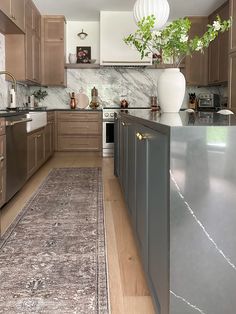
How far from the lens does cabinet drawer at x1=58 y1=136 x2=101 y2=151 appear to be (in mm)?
6449

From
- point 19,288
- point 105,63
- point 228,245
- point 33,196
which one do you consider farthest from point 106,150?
point 228,245

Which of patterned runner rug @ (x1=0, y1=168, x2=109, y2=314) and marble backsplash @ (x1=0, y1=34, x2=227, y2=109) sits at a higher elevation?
marble backsplash @ (x1=0, y1=34, x2=227, y2=109)

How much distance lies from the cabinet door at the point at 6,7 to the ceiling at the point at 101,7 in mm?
1577

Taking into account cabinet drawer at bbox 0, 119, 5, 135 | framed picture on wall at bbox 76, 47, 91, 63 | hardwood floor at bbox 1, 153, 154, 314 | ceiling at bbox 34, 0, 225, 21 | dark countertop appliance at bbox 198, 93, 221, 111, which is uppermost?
ceiling at bbox 34, 0, 225, 21

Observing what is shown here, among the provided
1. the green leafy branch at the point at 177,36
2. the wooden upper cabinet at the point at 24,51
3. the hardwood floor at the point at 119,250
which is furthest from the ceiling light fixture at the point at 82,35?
the green leafy branch at the point at 177,36

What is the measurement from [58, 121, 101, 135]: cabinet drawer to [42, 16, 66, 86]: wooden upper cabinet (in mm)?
747

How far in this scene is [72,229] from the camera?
99.3 inches

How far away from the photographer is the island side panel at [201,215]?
1023 millimetres

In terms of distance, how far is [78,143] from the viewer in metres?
6.46

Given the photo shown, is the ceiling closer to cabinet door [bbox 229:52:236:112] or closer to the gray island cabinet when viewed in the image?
cabinet door [bbox 229:52:236:112]

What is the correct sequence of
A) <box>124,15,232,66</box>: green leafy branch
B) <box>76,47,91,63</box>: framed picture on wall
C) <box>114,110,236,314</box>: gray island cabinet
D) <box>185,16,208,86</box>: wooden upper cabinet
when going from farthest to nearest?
<box>76,47,91,63</box>: framed picture on wall → <box>185,16,208,86</box>: wooden upper cabinet → <box>124,15,232,66</box>: green leafy branch → <box>114,110,236,314</box>: gray island cabinet

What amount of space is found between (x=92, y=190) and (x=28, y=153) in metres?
0.82

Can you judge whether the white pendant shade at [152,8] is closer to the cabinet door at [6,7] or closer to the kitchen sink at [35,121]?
the cabinet door at [6,7]

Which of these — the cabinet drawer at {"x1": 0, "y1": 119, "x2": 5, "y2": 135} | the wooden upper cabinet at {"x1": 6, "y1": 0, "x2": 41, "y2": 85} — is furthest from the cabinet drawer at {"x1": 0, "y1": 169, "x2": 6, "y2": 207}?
the wooden upper cabinet at {"x1": 6, "y1": 0, "x2": 41, "y2": 85}
